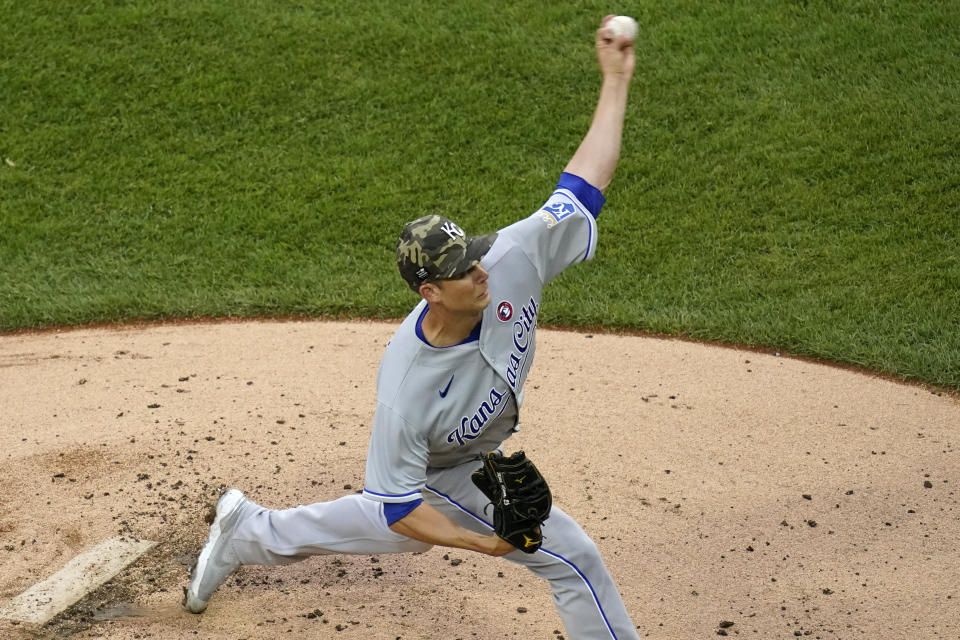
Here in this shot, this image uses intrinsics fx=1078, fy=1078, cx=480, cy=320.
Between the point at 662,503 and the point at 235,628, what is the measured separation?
2138mm

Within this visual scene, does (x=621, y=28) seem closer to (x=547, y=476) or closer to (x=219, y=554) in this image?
(x=547, y=476)

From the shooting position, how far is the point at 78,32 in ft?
37.3

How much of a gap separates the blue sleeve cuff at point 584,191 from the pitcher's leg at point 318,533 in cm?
135

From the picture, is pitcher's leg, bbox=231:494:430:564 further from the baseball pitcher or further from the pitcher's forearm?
the pitcher's forearm

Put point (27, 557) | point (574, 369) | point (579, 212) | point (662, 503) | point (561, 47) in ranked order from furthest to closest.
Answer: point (561, 47)
point (574, 369)
point (662, 503)
point (27, 557)
point (579, 212)

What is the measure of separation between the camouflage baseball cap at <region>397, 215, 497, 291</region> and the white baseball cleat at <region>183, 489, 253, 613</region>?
4.65 ft

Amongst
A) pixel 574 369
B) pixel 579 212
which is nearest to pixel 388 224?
pixel 574 369

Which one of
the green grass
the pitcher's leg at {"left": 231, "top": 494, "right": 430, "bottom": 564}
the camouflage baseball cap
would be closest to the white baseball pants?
the pitcher's leg at {"left": 231, "top": 494, "right": 430, "bottom": 564}

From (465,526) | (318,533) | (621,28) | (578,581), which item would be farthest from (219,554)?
(621,28)

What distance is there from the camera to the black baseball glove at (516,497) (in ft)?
11.0

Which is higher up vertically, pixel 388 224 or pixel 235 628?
pixel 388 224

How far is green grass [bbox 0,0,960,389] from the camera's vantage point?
8117 mm

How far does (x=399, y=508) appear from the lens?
11.4ft

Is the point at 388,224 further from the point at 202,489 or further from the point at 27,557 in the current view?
the point at 27,557
